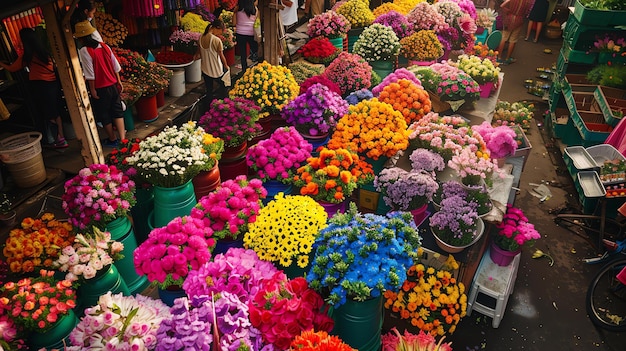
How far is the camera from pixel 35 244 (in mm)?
3736

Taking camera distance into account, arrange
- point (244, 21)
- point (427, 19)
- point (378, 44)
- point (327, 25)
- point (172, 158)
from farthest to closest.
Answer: point (427, 19) → point (244, 21) → point (327, 25) → point (378, 44) → point (172, 158)

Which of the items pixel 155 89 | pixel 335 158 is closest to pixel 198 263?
pixel 335 158

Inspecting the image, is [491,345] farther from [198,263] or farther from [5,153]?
[5,153]

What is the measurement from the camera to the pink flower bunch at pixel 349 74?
6.08 meters

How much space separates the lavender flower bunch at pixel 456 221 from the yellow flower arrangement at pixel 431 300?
199 mm

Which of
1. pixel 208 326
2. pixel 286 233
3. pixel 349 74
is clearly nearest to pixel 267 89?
pixel 349 74

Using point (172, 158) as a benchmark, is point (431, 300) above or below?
below

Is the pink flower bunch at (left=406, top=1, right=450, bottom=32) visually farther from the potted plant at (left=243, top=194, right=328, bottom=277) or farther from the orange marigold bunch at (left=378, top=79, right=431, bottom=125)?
the potted plant at (left=243, top=194, right=328, bottom=277)

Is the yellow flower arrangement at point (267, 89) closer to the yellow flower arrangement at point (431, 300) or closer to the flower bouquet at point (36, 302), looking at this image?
the yellow flower arrangement at point (431, 300)

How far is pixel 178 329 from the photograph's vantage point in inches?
90.4

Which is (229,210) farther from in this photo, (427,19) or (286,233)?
(427,19)

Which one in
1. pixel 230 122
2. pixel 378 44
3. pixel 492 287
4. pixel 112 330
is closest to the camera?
pixel 112 330

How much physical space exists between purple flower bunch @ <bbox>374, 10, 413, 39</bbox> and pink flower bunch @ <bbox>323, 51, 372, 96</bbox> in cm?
222

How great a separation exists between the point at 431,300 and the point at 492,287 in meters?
0.98
